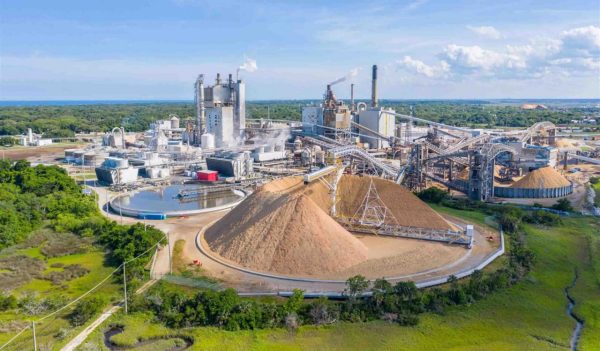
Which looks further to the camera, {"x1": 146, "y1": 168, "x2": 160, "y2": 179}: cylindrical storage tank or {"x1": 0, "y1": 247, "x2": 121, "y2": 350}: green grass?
{"x1": 146, "y1": 168, "x2": 160, "y2": 179}: cylindrical storage tank

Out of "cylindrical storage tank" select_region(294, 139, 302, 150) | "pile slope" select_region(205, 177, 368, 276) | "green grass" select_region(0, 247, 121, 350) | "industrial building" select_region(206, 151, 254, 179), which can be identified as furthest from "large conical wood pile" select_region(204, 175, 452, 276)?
"cylindrical storage tank" select_region(294, 139, 302, 150)

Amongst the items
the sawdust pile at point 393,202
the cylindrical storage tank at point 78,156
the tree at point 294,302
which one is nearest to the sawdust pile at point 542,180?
the sawdust pile at point 393,202

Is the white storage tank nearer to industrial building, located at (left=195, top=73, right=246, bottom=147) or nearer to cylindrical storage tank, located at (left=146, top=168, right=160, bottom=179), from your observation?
cylindrical storage tank, located at (left=146, top=168, right=160, bottom=179)

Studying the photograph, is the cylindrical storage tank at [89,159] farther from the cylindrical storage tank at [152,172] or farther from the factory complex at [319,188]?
the cylindrical storage tank at [152,172]

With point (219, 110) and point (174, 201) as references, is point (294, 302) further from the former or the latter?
point (219, 110)

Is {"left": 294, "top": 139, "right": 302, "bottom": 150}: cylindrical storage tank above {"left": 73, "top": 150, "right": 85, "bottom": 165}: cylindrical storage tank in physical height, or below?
above

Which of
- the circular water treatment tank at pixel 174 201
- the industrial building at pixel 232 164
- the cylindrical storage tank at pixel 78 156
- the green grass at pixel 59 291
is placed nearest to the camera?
the green grass at pixel 59 291
